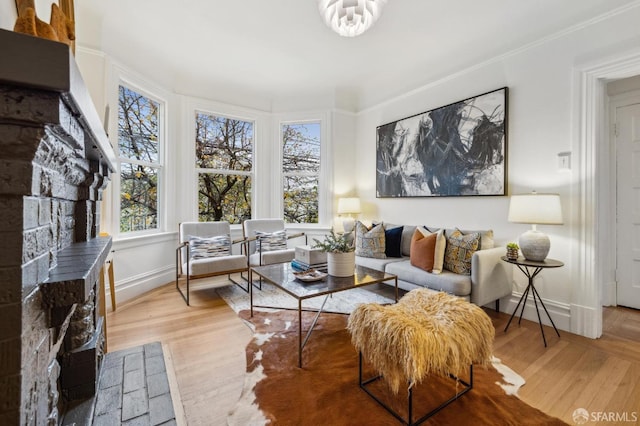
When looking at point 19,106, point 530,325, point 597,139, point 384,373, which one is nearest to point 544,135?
point 597,139

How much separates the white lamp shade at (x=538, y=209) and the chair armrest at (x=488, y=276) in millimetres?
402

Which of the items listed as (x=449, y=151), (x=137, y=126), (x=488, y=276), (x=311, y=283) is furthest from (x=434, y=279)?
(x=137, y=126)

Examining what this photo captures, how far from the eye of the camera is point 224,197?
4.45m

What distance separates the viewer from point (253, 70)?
397cm

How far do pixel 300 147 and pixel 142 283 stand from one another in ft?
9.98

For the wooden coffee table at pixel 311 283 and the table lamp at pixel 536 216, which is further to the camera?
the table lamp at pixel 536 216

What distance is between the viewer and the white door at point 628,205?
117 inches

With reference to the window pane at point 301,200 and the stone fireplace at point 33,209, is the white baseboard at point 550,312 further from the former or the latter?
the stone fireplace at point 33,209

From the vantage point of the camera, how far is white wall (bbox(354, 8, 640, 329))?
2.41 m

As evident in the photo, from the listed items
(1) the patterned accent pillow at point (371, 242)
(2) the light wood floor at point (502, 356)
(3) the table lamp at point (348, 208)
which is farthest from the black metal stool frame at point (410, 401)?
(3) the table lamp at point (348, 208)

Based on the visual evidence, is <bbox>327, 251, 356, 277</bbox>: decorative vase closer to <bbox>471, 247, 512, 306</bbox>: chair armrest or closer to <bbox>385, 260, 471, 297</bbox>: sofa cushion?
<bbox>385, 260, 471, 297</bbox>: sofa cushion

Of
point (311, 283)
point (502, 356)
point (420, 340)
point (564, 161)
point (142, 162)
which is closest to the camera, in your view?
point (420, 340)

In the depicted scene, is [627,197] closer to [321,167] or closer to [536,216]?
[536,216]

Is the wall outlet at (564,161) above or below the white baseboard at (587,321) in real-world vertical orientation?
above
